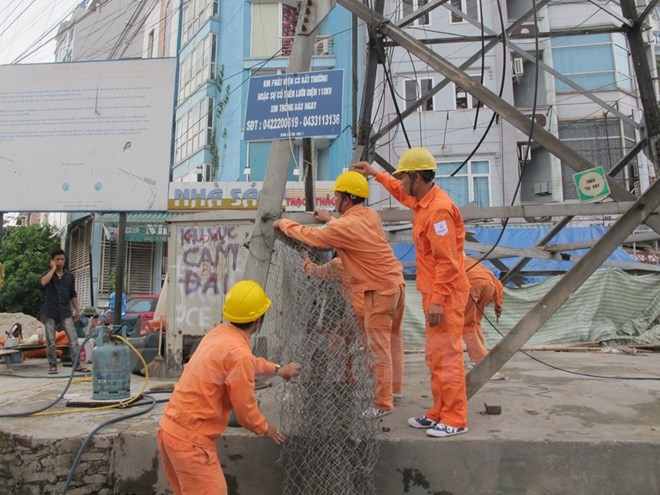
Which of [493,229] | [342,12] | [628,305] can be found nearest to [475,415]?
[628,305]

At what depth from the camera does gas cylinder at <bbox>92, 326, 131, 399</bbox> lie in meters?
4.71

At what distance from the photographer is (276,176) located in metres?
4.42

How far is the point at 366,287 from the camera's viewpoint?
13.7 feet

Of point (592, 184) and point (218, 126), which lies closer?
point (592, 184)

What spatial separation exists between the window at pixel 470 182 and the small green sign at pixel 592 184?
47.2 feet

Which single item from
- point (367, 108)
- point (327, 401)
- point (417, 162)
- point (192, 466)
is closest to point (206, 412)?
point (192, 466)

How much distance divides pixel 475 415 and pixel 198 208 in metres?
15.0

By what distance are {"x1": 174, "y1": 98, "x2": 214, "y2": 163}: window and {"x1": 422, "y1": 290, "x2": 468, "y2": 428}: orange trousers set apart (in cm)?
1994

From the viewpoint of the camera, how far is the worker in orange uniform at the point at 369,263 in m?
3.99

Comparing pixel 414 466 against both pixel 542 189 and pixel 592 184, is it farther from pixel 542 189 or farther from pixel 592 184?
pixel 542 189

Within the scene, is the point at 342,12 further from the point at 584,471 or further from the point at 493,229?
the point at 584,471

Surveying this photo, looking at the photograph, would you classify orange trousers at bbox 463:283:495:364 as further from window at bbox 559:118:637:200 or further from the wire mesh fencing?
window at bbox 559:118:637:200

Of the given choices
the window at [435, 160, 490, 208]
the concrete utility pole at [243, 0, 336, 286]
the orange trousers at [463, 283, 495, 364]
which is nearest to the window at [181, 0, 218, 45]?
the window at [435, 160, 490, 208]

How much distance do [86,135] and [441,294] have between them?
7.60m
